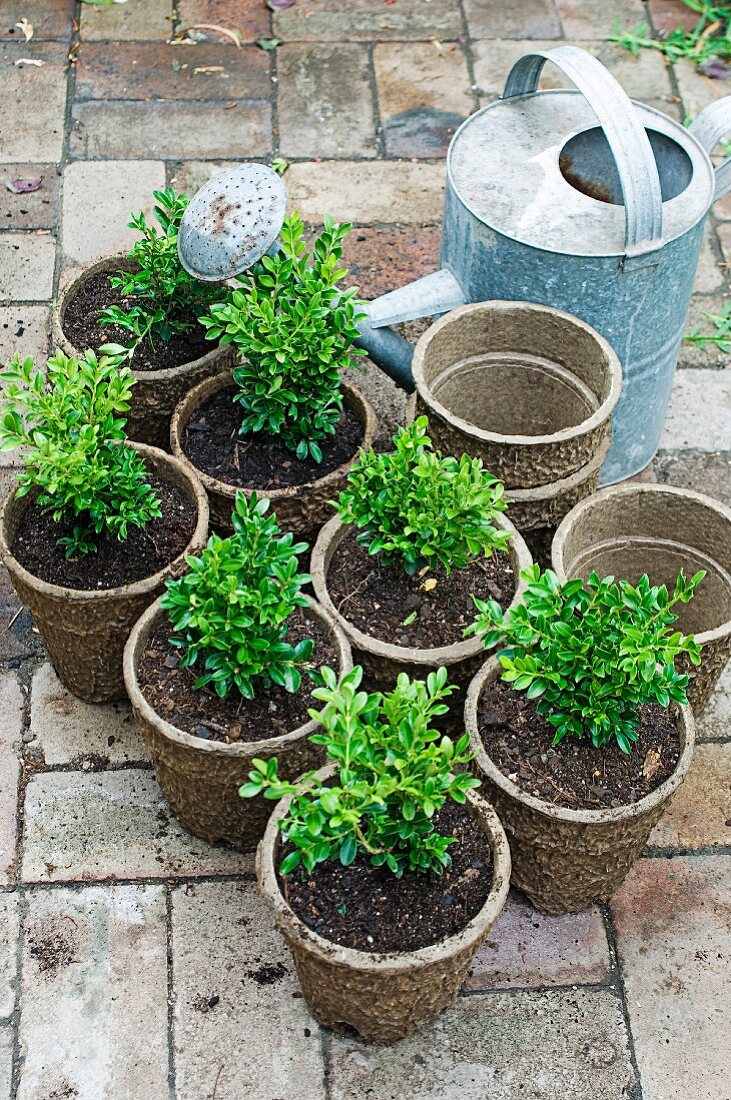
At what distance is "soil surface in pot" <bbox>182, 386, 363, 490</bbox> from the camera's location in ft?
11.3

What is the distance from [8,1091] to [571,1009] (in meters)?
1.31

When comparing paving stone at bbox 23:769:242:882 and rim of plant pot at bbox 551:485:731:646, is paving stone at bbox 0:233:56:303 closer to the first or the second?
paving stone at bbox 23:769:242:882

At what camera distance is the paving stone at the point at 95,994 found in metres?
2.88

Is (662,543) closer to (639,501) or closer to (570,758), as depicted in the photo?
(639,501)

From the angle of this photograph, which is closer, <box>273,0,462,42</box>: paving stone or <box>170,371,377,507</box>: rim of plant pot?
<box>170,371,377,507</box>: rim of plant pot

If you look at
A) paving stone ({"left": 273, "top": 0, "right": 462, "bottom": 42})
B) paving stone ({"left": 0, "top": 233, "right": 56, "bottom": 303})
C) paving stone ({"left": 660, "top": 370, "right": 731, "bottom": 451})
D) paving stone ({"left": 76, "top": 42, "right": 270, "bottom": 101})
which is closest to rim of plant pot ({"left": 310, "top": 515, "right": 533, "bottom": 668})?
paving stone ({"left": 660, "top": 370, "right": 731, "bottom": 451})

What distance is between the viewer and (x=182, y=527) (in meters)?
3.32

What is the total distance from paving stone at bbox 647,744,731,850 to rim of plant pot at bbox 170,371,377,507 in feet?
4.08

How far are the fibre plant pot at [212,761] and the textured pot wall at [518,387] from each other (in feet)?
2.04

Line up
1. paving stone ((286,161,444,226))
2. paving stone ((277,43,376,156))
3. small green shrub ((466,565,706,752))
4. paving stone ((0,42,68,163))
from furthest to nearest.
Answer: paving stone ((277,43,376,156)), paving stone ((0,42,68,163)), paving stone ((286,161,444,226)), small green shrub ((466,565,706,752))

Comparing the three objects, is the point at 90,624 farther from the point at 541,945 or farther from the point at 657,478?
the point at 657,478

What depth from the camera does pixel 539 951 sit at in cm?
311

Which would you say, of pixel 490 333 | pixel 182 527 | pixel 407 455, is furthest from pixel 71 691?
pixel 490 333

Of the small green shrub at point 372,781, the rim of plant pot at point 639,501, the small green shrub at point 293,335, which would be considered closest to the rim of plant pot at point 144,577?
the small green shrub at point 293,335
